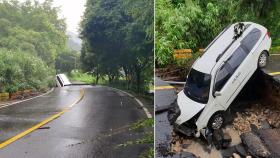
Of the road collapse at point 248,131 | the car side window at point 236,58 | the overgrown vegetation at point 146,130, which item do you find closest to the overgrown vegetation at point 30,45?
the overgrown vegetation at point 146,130

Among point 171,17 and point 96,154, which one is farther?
point 171,17

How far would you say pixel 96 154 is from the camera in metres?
1.93

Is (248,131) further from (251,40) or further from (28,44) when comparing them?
(28,44)

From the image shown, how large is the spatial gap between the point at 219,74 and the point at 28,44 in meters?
1.33

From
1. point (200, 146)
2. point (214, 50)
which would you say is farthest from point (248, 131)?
point (214, 50)

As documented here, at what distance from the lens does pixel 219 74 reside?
1.96 meters

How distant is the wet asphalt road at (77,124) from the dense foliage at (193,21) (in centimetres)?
47

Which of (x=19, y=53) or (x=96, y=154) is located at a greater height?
(x=19, y=53)

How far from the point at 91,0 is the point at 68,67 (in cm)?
51

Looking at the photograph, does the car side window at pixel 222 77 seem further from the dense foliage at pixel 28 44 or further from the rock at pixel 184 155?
the dense foliage at pixel 28 44

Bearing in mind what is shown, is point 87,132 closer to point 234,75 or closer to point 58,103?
point 58,103

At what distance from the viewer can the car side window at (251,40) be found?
6.33ft

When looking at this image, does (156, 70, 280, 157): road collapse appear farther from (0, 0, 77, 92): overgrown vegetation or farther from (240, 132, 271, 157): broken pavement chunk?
(0, 0, 77, 92): overgrown vegetation

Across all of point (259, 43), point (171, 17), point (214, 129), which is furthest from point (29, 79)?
point (259, 43)
